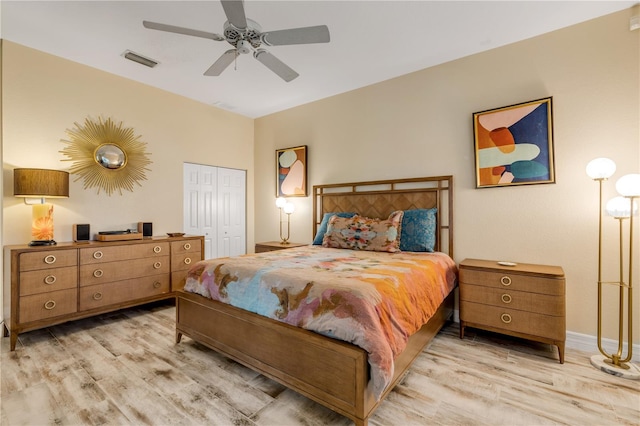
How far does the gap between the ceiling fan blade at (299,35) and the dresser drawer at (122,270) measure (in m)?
2.80

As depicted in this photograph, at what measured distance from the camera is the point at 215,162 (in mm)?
4863

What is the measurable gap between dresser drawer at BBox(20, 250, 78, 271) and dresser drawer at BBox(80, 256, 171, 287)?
0.44 ft

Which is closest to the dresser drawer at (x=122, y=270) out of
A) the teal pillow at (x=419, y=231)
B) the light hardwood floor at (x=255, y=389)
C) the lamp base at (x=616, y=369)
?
the light hardwood floor at (x=255, y=389)

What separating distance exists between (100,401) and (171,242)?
6.80 ft

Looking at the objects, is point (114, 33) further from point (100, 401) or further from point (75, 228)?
point (100, 401)

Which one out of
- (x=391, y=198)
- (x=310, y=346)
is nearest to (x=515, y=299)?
(x=391, y=198)

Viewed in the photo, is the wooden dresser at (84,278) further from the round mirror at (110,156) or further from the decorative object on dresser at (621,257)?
the decorative object on dresser at (621,257)

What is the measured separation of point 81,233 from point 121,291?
0.81 m

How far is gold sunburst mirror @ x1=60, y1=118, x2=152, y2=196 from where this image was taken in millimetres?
3404

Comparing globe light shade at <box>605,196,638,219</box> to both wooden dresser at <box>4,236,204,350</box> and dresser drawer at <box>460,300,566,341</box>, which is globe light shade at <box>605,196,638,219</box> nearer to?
dresser drawer at <box>460,300,566,341</box>

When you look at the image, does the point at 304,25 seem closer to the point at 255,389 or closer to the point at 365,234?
the point at 365,234

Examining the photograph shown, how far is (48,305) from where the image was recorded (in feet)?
9.12

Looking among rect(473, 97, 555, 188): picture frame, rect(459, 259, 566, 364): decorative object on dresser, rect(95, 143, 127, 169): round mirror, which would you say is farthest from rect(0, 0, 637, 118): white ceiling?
rect(459, 259, 566, 364): decorative object on dresser

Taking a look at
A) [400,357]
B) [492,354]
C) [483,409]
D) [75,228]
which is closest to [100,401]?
[400,357]
